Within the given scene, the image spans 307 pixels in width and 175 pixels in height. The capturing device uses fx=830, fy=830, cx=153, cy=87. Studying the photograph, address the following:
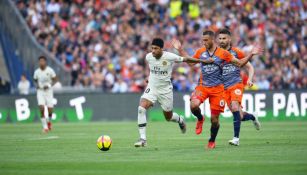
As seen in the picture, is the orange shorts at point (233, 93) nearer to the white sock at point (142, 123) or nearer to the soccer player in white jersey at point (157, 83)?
the soccer player in white jersey at point (157, 83)

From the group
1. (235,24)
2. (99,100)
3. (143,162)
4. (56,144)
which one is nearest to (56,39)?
(99,100)

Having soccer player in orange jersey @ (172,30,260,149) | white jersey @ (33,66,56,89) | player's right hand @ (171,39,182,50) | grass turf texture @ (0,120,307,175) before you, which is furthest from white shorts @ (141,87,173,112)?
white jersey @ (33,66,56,89)

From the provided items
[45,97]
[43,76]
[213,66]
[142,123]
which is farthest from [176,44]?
[45,97]

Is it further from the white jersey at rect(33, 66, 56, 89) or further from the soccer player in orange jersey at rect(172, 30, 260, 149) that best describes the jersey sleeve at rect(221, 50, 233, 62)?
the white jersey at rect(33, 66, 56, 89)

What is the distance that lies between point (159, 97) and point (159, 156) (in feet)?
11.7

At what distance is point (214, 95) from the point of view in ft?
59.7

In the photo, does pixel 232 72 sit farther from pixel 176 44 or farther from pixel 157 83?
pixel 176 44

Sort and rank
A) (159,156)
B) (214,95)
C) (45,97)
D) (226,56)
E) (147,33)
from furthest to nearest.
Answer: (147,33) < (45,97) < (214,95) < (226,56) < (159,156)

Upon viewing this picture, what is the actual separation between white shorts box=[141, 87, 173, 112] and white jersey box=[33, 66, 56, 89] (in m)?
9.84

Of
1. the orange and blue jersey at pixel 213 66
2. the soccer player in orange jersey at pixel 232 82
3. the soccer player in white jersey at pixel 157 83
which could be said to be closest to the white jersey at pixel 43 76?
the soccer player in white jersey at pixel 157 83

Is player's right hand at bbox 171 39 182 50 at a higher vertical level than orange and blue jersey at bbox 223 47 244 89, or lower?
higher

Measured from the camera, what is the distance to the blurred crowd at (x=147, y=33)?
3603 cm

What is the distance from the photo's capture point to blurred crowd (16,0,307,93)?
36.0m

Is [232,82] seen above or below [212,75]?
below
